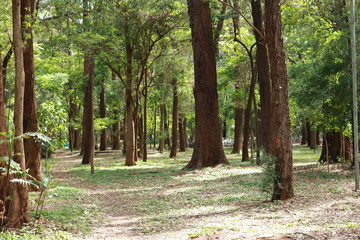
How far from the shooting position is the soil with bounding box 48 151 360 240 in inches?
248

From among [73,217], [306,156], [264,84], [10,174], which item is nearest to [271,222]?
[73,217]

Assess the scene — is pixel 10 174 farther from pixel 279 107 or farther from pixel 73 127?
pixel 73 127

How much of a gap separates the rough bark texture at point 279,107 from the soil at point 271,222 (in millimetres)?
478

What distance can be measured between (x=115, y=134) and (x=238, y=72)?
13.8 m

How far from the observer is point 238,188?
497 inches

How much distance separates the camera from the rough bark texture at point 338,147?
17016 millimetres

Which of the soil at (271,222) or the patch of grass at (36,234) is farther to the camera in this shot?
the soil at (271,222)

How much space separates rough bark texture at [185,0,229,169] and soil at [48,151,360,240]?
832 centimetres

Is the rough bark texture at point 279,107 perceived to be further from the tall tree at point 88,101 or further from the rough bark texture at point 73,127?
the rough bark texture at point 73,127

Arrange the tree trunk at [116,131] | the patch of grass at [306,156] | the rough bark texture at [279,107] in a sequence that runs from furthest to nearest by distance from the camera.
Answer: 1. the tree trunk at [116,131]
2. the patch of grass at [306,156]
3. the rough bark texture at [279,107]

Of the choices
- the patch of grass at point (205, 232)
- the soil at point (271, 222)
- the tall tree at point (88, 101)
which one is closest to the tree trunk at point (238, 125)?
the tall tree at point (88, 101)

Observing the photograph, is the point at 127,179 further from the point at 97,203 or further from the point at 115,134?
the point at 115,134

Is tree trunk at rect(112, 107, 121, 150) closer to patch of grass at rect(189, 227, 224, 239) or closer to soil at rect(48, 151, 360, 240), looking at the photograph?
soil at rect(48, 151, 360, 240)

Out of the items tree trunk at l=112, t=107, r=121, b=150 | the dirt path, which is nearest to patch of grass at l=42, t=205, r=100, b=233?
the dirt path
